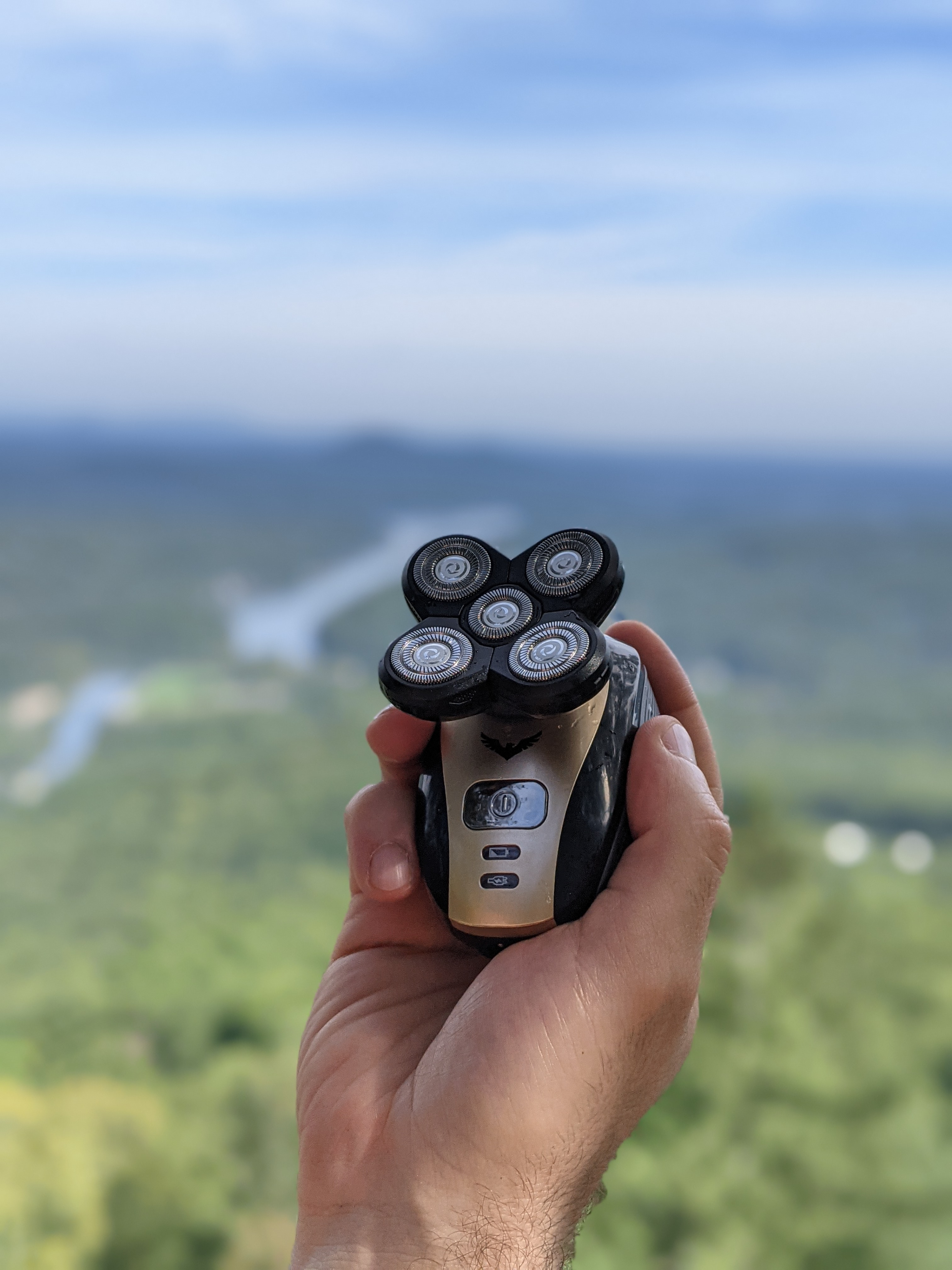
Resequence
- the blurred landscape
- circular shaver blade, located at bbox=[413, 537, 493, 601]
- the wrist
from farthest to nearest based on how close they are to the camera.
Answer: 1. the blurred landscape
2. circular shaver blade, located at bbox=[413, 537, 493, 601]
3. the wrist

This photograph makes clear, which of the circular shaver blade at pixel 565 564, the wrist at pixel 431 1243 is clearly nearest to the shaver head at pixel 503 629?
the circular shaver blade at pixel 565 564

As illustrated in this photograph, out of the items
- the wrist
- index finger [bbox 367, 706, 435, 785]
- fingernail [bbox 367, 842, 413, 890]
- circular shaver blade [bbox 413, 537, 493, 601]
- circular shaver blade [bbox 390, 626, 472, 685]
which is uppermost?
circular shaver blade [bbox 413, 537, 493, 601]

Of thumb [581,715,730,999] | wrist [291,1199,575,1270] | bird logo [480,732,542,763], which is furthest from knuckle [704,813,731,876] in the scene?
wrist [291,1199,575,1270]

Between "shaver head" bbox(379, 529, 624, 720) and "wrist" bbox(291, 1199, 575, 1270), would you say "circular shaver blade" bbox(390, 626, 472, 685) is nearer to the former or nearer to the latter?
"shaver head" bbox(379, 529, 624, 720)

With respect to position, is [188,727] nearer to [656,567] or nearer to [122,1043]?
[122,1043]

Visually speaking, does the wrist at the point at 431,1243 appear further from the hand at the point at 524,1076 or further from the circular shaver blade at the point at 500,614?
the circular shaver blade at the point at 500,614

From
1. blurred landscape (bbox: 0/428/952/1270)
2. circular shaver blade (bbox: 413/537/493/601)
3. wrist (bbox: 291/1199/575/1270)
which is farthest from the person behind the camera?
blurred landscape (bbox: 0/428/952/1270)

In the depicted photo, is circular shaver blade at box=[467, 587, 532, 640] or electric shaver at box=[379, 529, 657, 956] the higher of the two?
circular shaver blade at box=[467, 587, 532, 640]

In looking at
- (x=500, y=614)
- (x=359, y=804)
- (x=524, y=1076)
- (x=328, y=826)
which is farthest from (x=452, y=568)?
(x=328, y=826)
